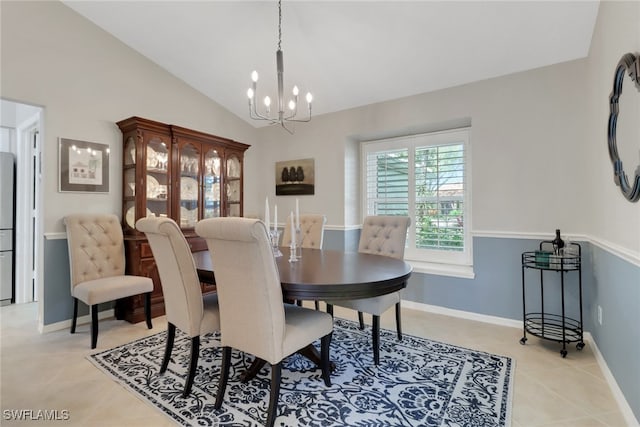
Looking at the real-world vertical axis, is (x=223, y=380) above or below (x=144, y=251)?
below

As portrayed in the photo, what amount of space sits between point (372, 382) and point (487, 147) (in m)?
2.37

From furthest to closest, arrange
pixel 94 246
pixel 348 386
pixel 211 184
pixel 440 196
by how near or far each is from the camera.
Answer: pixel 211 184 < pixel 440 196 < pixel 94 246 < pixel 348 386

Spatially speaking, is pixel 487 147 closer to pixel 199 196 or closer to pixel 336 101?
pixel 336 101

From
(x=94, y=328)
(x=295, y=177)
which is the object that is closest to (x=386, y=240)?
(x=295, y=177)

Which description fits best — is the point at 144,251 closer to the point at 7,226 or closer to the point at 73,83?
the point at 73,83

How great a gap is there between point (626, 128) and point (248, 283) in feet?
7.22

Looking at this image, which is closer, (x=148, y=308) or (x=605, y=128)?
(x=605, y=128)

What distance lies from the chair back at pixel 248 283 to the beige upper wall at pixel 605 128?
176cm

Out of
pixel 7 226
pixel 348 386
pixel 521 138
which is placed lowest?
pixel 348 386

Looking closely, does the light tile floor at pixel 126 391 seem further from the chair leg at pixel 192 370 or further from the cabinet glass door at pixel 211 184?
the cabinet glass door at pixel 211 184

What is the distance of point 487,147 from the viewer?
10.2 ft

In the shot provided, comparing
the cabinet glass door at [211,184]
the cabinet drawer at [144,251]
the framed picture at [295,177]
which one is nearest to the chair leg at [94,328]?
the cabinet drawer at [144,251]

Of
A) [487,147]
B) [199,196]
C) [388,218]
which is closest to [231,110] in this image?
[199,196]

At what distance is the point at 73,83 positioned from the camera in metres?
3.06
